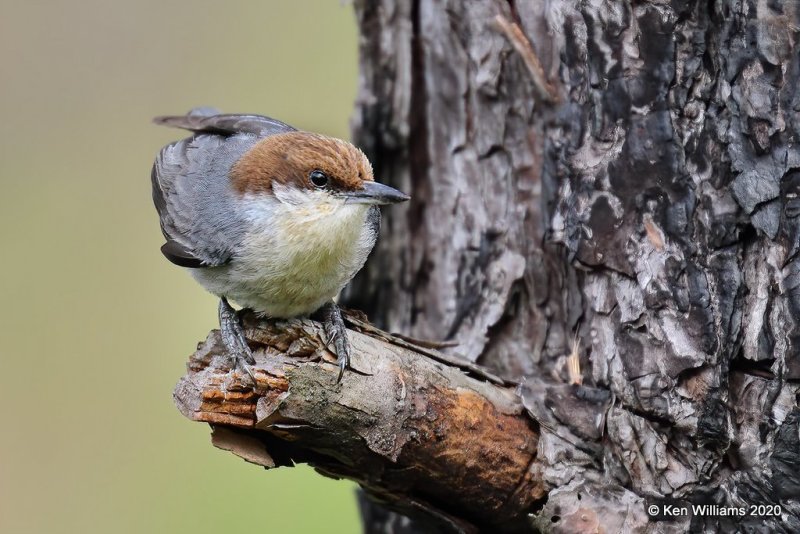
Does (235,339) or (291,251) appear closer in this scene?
(235,339)

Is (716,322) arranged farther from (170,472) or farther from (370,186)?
(170,472)

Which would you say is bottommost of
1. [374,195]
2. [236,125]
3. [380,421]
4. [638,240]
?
[380,421]

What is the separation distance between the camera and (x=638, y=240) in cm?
314

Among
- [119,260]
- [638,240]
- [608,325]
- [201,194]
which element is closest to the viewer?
[638,240]

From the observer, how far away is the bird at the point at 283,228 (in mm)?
3381

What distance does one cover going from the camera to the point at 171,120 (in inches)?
171

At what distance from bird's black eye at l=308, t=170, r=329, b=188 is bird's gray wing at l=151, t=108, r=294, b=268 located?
343 millimetres

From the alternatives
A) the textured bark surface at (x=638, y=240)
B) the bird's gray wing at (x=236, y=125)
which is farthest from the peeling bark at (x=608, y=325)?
the bird's gray wing at (x=236, y=125)

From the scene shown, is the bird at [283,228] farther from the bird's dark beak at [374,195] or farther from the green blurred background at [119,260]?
the green blurred background at [119,260]

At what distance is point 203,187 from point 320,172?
62 centimetres

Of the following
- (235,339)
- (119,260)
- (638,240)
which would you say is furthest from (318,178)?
(119,260)

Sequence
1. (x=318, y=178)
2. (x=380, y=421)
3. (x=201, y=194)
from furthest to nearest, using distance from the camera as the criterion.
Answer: (x=201, y=194), (x=318, y=178), (x=380, y=421)

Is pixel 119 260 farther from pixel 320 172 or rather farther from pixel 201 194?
pixel 320 172

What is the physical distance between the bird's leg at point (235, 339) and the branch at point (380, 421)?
3 cm
